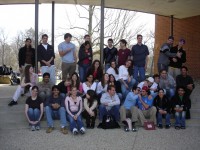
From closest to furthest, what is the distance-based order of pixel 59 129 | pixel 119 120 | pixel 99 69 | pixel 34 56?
pixel 59 129, pixel 119 120, pixel 99 69, pixel 34 56

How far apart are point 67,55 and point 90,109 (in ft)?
7.47

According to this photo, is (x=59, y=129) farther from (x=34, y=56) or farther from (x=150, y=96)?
(x=34, y=56)

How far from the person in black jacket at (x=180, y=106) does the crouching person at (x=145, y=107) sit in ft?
1.86

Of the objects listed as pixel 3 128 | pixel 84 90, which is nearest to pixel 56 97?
pixel 84 90

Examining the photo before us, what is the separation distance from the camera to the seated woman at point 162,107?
8.41 meters

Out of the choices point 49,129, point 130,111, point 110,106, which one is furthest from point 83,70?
point 49,129

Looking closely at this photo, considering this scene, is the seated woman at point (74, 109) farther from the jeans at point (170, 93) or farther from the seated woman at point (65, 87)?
the jeans at point (170, 93)

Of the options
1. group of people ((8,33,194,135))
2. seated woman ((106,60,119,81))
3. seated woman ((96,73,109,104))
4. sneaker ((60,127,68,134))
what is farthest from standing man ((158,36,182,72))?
sneaker ((60,127,68,134))

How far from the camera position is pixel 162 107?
28.3 feet

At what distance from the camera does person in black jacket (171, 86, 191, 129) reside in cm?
836

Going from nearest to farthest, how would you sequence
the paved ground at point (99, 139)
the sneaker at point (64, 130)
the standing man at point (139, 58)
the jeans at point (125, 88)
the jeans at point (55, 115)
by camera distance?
the paved ground at point (99, 139) → the sneaker at point (64, 130) → the jeans at point (55, 115) → the jeans at point (125, 88) → the standing man at point (139, 58)

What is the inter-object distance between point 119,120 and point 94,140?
1.38 meters

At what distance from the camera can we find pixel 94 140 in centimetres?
756

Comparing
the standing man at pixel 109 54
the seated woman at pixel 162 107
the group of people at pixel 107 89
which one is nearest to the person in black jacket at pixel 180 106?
the group of people at pixel 107 89
